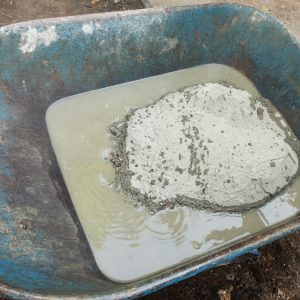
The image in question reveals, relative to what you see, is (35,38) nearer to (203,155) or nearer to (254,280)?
(203,155)

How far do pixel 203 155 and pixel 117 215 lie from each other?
63 cm

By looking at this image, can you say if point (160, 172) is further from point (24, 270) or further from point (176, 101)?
point (24, 270)

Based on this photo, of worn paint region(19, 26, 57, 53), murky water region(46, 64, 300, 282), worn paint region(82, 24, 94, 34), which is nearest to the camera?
murky water region(46, 64, 300, 282)

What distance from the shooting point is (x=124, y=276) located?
2.02 metres

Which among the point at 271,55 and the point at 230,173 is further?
the point at 271,55

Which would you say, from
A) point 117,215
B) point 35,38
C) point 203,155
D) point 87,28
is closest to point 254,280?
point 203,155

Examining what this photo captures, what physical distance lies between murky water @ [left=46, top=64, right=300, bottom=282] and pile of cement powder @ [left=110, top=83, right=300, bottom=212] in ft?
0.25

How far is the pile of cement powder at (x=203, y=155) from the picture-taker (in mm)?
2244

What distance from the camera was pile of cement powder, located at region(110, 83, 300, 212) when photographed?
7.36 feet

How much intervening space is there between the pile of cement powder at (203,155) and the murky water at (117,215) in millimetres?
75

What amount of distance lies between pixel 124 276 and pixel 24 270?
550mm

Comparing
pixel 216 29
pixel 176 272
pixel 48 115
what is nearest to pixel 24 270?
pixel 176 272

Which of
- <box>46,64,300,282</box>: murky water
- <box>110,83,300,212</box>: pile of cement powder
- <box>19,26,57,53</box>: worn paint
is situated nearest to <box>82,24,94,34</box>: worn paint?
<box>19,26,57,53</box>: worn paint

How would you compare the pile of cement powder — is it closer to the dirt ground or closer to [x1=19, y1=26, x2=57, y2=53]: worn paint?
the dirt ground
